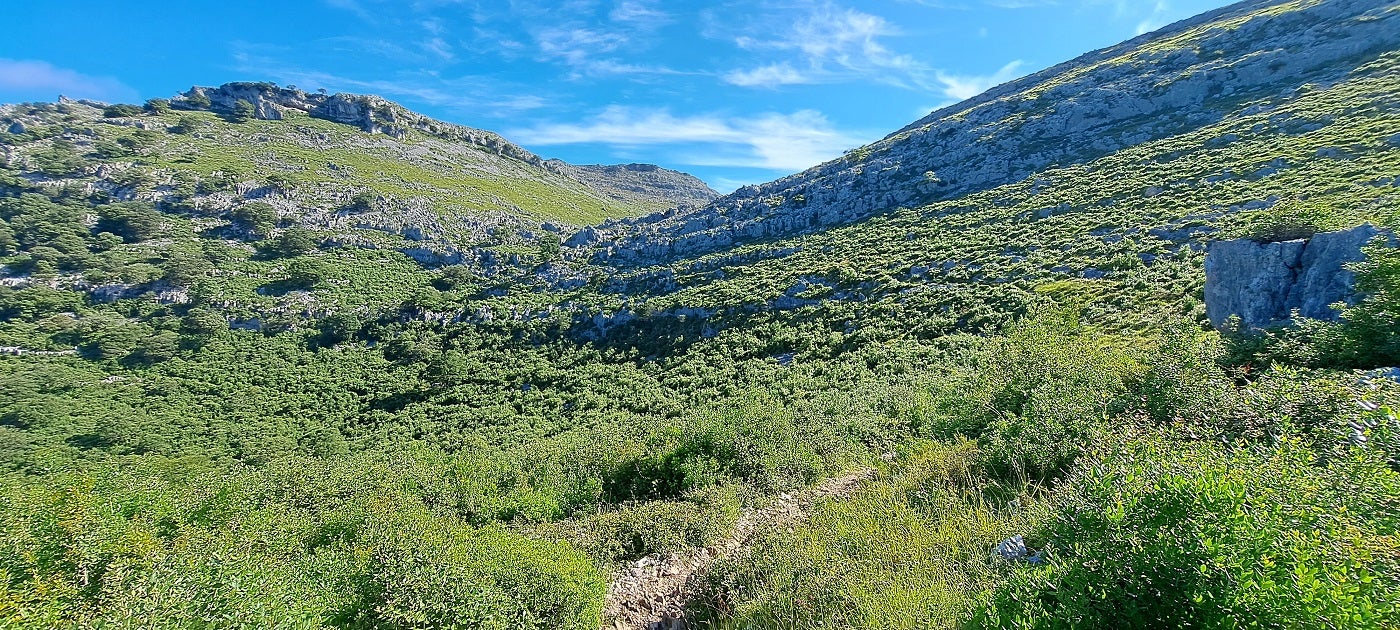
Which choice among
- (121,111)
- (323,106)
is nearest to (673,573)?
(121,111)

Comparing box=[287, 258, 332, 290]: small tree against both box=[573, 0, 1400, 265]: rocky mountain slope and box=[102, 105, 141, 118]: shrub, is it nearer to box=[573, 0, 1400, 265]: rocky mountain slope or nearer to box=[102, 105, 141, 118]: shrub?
box=[573, 0, 1400, 265]: rocky mountain slope

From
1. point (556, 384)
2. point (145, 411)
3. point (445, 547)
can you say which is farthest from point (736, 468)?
point (145, 411)

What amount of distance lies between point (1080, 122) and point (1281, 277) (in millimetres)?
63637

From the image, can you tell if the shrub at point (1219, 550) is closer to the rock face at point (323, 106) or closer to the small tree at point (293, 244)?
the small tree at point (293, 244)

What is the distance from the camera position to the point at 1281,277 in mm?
14227

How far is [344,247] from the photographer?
69750 mm

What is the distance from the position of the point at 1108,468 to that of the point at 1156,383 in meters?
5.14

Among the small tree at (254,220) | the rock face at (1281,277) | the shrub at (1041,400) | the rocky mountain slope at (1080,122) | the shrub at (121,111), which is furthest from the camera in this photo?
the shrub at (121,111)

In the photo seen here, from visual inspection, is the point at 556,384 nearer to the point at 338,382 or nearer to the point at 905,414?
the point at 338,382

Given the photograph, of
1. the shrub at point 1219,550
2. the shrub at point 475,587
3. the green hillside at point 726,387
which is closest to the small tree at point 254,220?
the green hillside at point 726,387

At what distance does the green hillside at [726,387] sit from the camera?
468 centimetres

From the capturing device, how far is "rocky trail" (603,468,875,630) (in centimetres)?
822

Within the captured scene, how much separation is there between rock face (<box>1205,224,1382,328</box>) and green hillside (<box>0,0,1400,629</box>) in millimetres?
2156

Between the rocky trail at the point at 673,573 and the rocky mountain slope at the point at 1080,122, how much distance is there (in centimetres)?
5005
